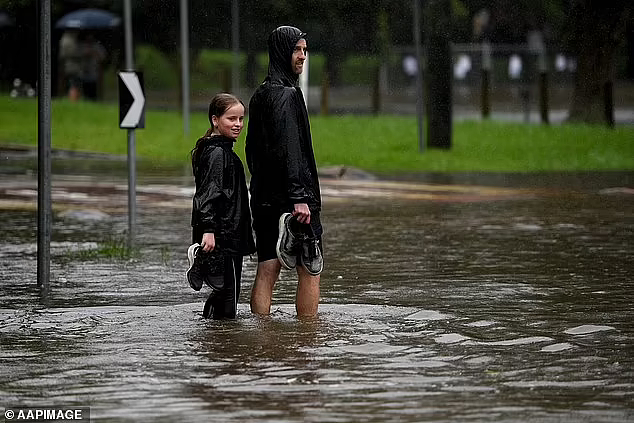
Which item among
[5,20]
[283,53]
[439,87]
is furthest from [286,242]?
[5,20]

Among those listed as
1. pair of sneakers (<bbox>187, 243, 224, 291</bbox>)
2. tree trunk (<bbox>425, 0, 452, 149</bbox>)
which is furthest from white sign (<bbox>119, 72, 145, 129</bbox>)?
tree trunk (<bbox>425, 0, 452, 149</bbox>)

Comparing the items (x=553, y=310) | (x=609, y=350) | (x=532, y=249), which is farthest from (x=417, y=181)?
(x=609, y=350)

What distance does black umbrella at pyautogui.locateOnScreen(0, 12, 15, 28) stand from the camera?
4691 centimetres

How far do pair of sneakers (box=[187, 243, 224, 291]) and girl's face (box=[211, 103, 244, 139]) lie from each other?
0.65 metres

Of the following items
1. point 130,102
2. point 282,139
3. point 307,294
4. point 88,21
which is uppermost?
point 88,21

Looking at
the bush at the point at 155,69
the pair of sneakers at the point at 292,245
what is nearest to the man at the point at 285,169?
the pair of sneakers at the point at 292,245

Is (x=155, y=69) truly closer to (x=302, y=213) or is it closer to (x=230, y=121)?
(x=230, y=121)

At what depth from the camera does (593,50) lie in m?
33.9

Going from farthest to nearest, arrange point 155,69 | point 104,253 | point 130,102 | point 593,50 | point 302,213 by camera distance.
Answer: point 155,69 < point 593,50 < point 130,102 < point 104,253 < point 302,213

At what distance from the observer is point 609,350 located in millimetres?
8406

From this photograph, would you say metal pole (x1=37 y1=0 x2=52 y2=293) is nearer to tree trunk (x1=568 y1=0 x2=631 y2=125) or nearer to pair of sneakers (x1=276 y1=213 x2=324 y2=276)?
pair of sneakers (x1=276 y1=213 x2=324 y2=276)

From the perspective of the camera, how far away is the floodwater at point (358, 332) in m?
7.14

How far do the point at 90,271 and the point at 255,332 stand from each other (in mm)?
3445

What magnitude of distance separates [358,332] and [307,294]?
52cm
